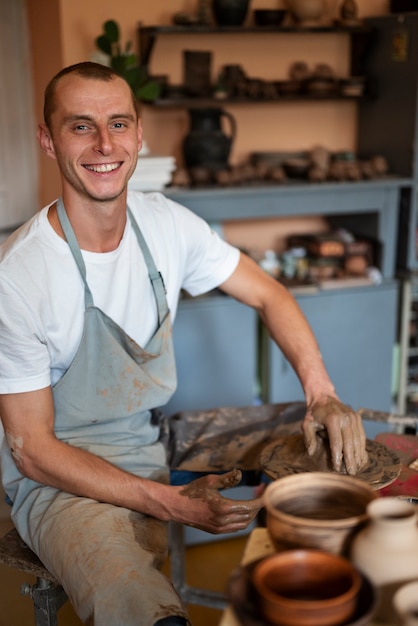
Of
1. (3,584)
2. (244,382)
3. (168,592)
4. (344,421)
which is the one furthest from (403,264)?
(168,592)

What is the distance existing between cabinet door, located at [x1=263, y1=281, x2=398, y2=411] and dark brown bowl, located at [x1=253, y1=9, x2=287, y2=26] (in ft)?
3.95

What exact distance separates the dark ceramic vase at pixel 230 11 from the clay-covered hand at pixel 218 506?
90.3 inches

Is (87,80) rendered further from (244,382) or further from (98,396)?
(244,382)

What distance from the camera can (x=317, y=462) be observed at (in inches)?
68.6

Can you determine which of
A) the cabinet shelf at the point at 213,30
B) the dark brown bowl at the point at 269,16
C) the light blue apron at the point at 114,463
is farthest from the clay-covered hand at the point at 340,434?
the dark brown bowl at the point at 269,16

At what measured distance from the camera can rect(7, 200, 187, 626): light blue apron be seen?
148 centimetres

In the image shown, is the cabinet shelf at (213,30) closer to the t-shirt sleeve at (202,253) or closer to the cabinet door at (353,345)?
the cabinet door at (353,345)

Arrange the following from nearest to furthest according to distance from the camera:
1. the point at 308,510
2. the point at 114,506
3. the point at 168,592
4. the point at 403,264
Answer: the point at 308,510
the point at 168,592
the point at 114,506
the point at 403,264

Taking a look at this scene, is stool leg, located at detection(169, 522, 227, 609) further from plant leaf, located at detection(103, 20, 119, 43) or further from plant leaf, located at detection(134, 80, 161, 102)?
plant leaf, located at detection(103, 20, 119, 43)

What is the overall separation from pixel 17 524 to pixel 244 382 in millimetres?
1497

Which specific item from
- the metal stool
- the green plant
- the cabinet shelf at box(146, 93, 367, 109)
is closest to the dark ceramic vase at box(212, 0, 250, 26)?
the cabinet shelf at box(146, 93, 367, 109)

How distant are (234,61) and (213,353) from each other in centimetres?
141

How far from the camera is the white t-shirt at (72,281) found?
178 cm

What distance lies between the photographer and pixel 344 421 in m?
1.77
